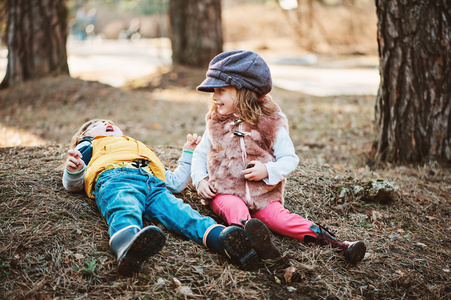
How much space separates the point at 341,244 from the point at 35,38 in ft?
27.7

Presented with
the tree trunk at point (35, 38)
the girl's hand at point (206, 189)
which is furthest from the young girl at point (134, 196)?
the tree trunk at point (35, 38)

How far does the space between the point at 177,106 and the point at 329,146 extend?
12.8ft

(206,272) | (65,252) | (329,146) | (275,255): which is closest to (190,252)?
(206,272)

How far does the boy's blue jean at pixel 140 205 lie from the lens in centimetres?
271

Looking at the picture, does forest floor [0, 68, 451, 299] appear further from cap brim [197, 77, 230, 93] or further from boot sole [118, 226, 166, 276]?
cap brim [197, 77, 230, 93]

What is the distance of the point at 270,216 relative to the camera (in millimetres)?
3100

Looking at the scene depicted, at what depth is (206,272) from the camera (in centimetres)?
259

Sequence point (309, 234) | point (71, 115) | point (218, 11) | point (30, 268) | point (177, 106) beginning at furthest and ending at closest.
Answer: point (218, 11) → point (177, 106) → point (71, 115) → point (309, 234) → point (30, 268)

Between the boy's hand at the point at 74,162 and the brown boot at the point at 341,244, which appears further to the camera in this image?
the boy's hand at the point at 74,162

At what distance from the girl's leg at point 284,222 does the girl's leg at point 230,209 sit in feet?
0.64

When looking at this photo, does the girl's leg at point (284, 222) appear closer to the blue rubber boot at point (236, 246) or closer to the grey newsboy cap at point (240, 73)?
the blue rubber boot at point (236, 246)

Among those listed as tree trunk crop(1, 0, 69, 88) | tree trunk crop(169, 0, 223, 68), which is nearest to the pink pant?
tree trunk crop(1, 0, 69, 88)

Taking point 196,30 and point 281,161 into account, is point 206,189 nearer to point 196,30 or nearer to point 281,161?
point 281,161

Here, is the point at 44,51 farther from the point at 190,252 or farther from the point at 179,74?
the point at 190,252
